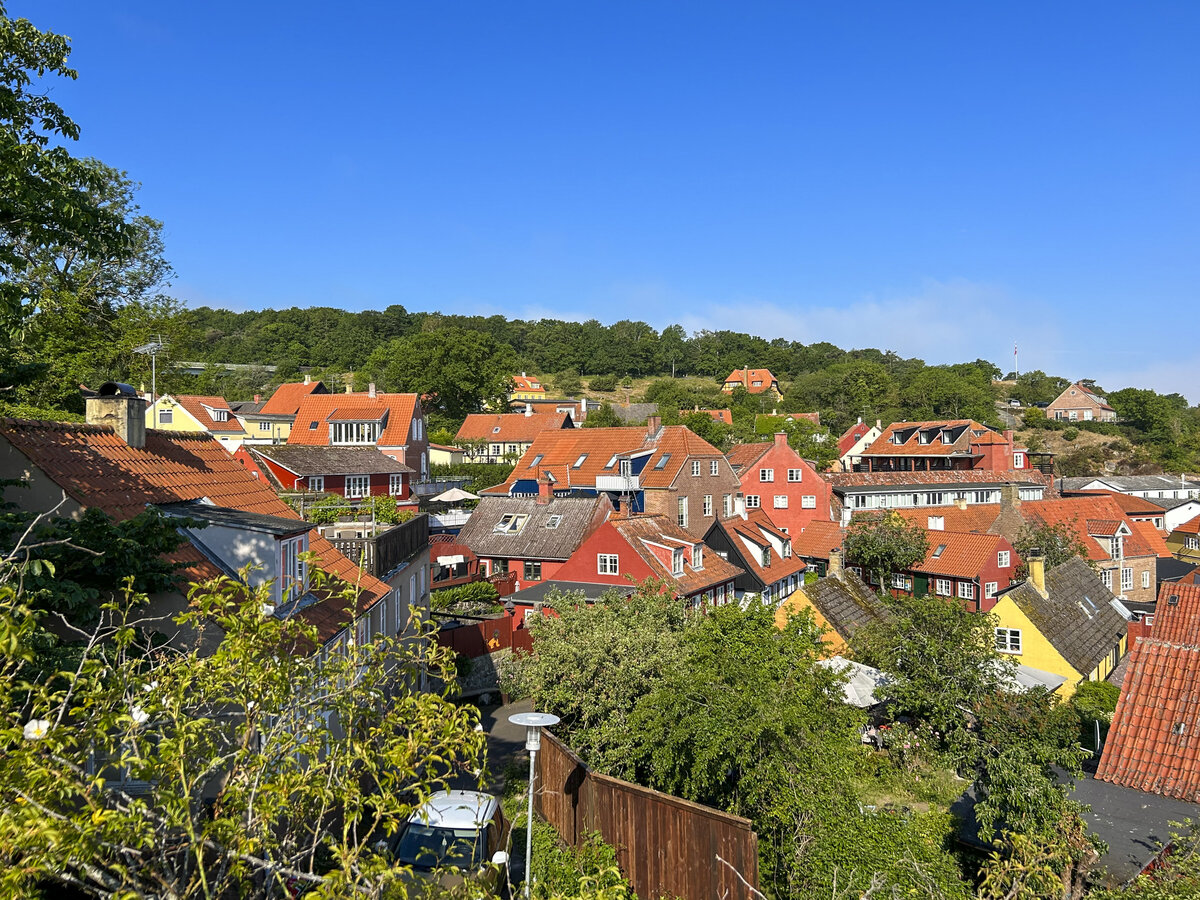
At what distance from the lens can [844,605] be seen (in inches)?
1154

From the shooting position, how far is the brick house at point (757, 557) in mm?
33750

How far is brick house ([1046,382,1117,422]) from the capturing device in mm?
111562

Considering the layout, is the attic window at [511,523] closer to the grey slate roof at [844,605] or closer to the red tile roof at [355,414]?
the grey slate roof at [844,605]

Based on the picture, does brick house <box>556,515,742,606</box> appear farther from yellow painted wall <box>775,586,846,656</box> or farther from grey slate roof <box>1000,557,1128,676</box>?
grey slate roof <box>1000,557,1128,676</box>

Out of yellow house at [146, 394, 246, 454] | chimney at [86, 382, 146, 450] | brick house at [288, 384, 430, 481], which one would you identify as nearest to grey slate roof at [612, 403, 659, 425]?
brick house at [288, 384, 430, 481]

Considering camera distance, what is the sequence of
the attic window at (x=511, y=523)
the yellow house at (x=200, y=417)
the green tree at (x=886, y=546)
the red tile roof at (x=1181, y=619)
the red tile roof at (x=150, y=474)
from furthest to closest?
the yellow house at (x=200, y=417), the green tree at (x=886, y=546), the attic window at (x=511, y=523), the red tile roof at (x=1181, y=619), the red tile roof at (x=150, y=474)

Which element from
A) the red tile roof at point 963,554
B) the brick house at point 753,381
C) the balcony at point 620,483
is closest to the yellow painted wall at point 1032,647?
the red tile roof at point 963,554

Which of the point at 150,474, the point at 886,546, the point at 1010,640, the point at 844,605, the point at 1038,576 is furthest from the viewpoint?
the point at 886,546

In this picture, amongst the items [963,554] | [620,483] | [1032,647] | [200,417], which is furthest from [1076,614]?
[200,417]

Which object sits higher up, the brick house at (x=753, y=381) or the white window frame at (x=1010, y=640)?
the brick house at (x=753, y=381)

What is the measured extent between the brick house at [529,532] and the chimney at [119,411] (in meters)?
20.5

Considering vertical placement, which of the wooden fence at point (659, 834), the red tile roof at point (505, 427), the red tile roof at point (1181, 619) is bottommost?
the wooden fence at point (659, 834)

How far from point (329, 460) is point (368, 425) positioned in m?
13.9

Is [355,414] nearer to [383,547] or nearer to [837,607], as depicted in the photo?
[837,607]
